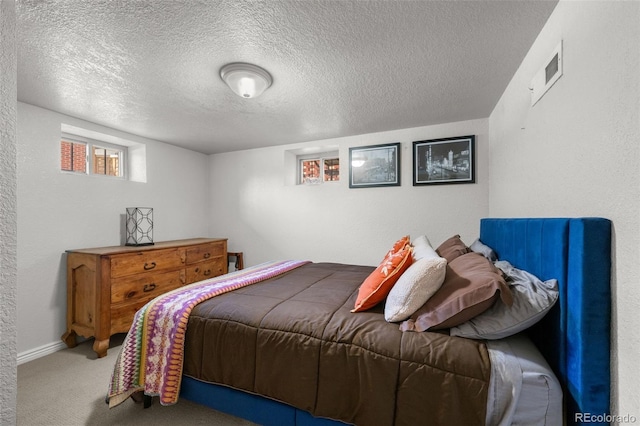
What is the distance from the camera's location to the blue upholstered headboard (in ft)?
2.82

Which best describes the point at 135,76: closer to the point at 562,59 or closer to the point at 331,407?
the point at 331,407

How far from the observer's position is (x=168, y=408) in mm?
1678

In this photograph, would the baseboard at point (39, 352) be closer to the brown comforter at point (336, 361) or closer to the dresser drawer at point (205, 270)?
the dresser drawer at point (205, 270)

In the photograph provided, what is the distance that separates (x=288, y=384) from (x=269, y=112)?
2.24m

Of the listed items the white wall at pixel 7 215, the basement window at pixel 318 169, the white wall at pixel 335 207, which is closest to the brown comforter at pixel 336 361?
the white wall at pixel 7 215

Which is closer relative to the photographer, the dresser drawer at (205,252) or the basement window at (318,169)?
the dresser drawer at (205,252)

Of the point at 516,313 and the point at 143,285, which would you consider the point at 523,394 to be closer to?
the point at 516,313

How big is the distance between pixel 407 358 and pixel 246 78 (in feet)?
6.18

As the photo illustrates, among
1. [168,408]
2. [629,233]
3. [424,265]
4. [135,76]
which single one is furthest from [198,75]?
[629,233]

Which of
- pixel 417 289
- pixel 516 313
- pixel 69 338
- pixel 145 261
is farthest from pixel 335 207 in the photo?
pixel 69 338

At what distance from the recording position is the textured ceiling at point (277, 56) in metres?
1.32

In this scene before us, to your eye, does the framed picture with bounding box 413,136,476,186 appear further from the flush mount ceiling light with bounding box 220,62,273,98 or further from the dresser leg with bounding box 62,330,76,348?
the dresser leg with bounding box 62,330,76,348

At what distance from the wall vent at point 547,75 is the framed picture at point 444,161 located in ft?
4.25

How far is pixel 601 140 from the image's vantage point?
0.94 m
